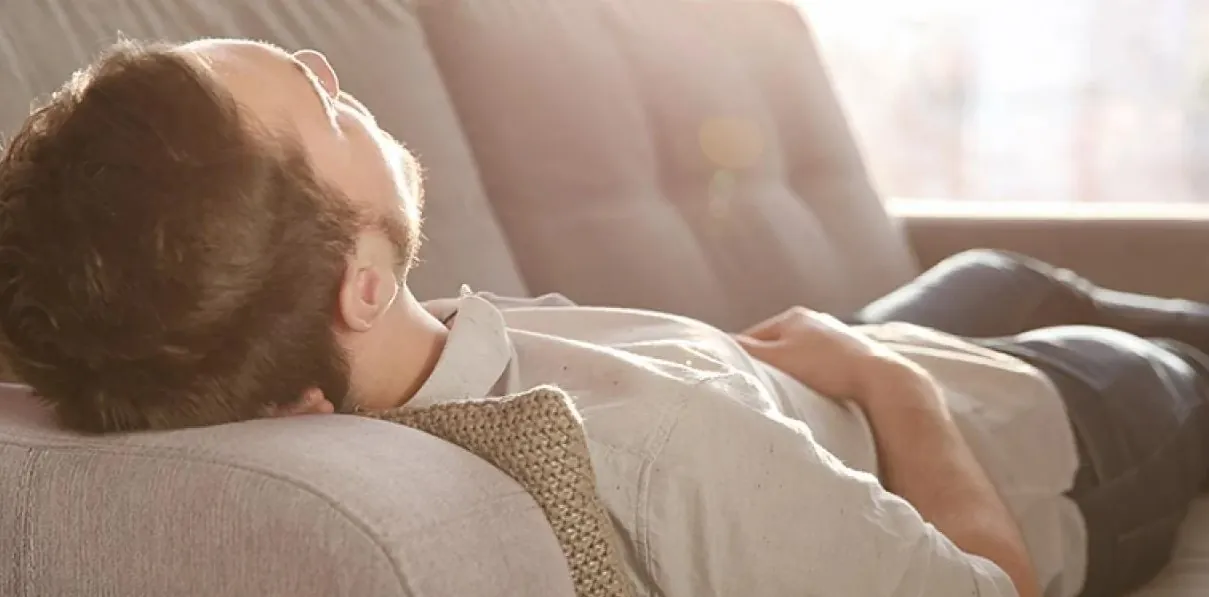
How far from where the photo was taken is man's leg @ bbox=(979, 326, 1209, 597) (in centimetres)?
119

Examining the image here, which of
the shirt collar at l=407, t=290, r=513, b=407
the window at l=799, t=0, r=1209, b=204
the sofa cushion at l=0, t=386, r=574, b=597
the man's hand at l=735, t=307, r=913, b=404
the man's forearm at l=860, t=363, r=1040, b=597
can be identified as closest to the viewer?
the sofa cushion at l=0, t=386, r=574, b=597

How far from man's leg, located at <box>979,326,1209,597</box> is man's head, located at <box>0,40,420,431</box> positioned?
0.80m

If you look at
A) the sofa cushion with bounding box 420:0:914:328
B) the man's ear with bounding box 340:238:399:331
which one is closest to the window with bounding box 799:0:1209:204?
the sofa cushion with bounding box 420:0:914:328

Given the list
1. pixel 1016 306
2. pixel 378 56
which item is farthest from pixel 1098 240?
pixel 378 56

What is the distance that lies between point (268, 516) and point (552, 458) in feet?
0.54

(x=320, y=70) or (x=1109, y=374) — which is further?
(x=1109, y=374)

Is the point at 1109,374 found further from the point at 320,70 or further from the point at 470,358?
the point at 320,70

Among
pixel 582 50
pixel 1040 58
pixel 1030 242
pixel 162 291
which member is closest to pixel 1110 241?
pixel 1030 242

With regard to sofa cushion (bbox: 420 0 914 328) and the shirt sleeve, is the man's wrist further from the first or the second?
sofa cushion (bbox: 420 0 914 328)

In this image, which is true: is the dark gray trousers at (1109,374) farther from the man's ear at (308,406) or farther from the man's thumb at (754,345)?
the man's ear at (308,406)

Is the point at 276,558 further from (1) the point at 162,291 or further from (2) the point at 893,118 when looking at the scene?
(2) the point at 893,118

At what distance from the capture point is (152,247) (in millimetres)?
625

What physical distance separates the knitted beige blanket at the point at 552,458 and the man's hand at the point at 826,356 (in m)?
0.53

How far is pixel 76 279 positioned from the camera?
0.63 m
